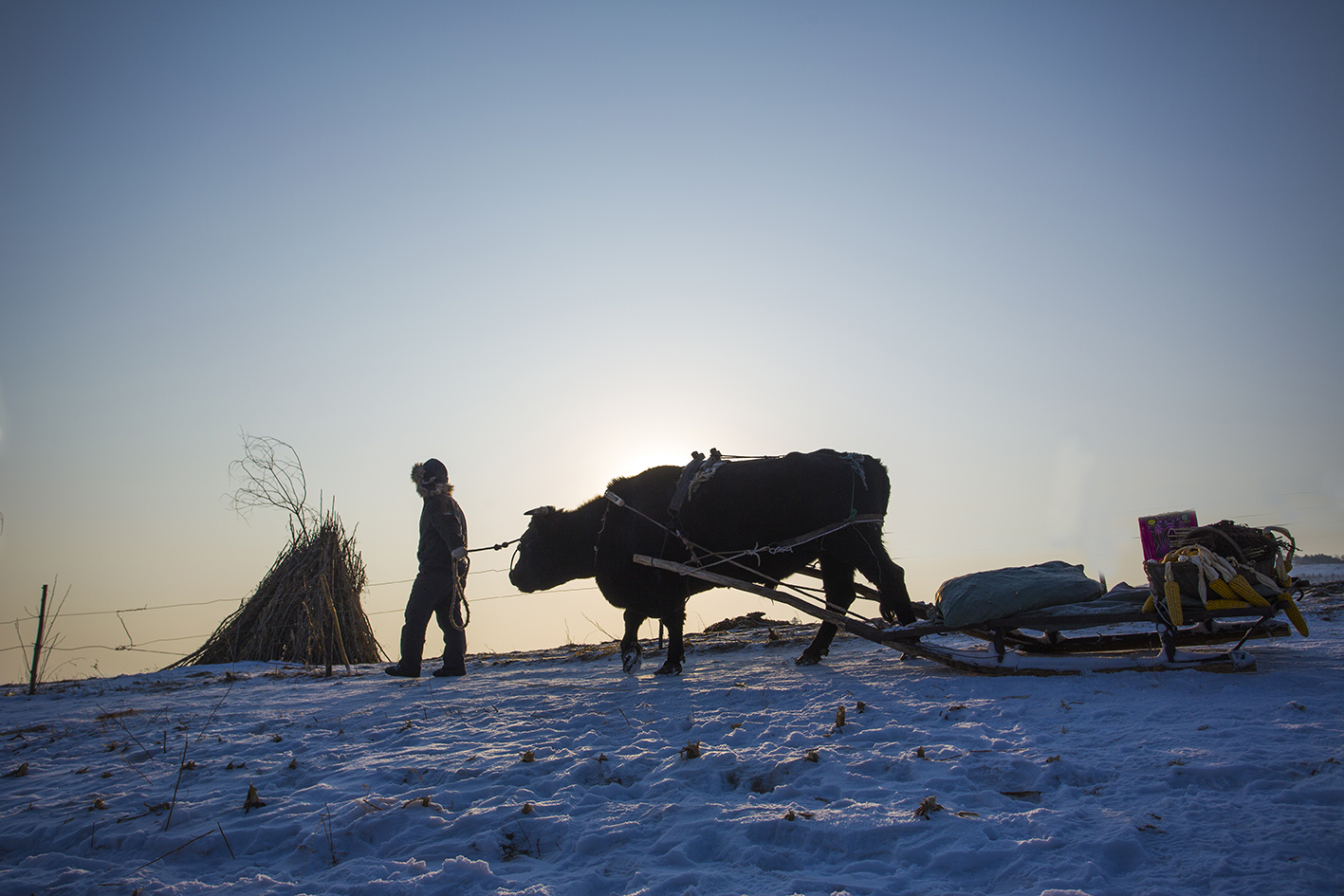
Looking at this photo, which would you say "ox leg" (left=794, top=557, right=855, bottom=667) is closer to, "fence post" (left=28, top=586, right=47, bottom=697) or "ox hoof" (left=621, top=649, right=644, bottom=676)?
"ox hoof" (left=621, top=649, right=644, bottom=676)

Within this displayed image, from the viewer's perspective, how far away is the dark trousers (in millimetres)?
7684

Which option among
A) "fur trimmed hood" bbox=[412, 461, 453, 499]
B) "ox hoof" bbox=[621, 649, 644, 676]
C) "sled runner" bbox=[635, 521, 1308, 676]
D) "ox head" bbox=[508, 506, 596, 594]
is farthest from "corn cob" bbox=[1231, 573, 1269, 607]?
"fur trimmed hood" bbox=[412, 461, 453, 499]

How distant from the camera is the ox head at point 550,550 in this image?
7426 mm

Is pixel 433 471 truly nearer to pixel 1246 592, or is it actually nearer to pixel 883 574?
pixel 883 574

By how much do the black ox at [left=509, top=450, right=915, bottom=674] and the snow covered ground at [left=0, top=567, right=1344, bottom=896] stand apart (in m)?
1.40

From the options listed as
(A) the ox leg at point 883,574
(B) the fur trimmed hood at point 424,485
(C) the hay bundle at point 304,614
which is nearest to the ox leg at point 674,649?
(A) the ox leg at point 883,574

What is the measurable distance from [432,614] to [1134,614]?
656 centimetres

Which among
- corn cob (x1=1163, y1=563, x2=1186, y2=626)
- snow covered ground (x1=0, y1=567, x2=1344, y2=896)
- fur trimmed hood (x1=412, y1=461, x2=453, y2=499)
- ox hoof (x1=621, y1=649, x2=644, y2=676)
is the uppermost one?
fur trimmed hood (x1=412, y1=461, x2=453, y2=499)

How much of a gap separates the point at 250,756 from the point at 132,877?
5.25 ft

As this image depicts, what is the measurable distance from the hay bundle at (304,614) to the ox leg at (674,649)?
17.8 ft

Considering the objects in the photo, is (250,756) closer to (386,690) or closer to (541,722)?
(541,722)

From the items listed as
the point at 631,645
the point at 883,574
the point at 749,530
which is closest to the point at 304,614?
the point at 631,645

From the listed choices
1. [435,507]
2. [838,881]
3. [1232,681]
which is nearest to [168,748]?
[435,507]

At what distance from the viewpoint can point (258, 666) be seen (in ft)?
30.3
